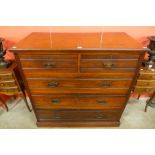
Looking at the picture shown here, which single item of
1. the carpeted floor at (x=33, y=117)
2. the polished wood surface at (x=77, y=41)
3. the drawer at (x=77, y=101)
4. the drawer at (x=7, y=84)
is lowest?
the carpeted floor at (x=33, y=117)

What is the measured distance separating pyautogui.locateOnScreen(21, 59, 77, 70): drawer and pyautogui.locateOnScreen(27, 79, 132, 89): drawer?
0.16 meters

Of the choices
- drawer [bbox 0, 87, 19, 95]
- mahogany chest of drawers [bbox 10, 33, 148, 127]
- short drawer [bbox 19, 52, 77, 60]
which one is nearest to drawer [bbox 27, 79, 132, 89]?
mahogany chest of drawers [bbox 10, 33, 148, 127]

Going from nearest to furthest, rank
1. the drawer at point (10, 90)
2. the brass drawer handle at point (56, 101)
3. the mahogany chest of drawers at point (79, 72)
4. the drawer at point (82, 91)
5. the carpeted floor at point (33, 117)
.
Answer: the mahogany chest of drawers at point (79, 72), the drawer at point (82, 91), the brass drawer handle at point (56, 101), the drawer at point (10, 90), the carpeted floor at point (33, 117)

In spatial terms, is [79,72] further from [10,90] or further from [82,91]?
[10,90]

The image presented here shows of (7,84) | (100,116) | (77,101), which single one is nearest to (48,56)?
(77,101)

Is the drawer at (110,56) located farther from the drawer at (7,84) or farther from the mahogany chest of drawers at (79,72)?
the drawer at (7,84)

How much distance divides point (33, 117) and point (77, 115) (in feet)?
2.16

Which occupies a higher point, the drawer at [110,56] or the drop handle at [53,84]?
the drawer at [110,56]

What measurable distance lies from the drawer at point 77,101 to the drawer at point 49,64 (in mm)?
387

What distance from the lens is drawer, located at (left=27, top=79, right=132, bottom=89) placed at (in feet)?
5.04

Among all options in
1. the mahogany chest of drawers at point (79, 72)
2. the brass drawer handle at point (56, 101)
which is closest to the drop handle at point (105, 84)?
the mahogany chest of drawers at point (79, 72)

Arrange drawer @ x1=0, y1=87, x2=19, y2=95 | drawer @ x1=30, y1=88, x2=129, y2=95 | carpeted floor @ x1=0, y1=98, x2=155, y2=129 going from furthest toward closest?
carpeted floor @ x1=0, y1=98, x2=155, y2=129, drawer @ x1=0, y1=87, x2=19, y2=95, drawer @ x1=30, y1=88, x2=129, y2=95

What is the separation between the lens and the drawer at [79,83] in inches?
60.4

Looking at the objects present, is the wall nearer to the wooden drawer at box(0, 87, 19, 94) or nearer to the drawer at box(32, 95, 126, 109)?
the wooden drawer at box(0, 87, 19, 94)
